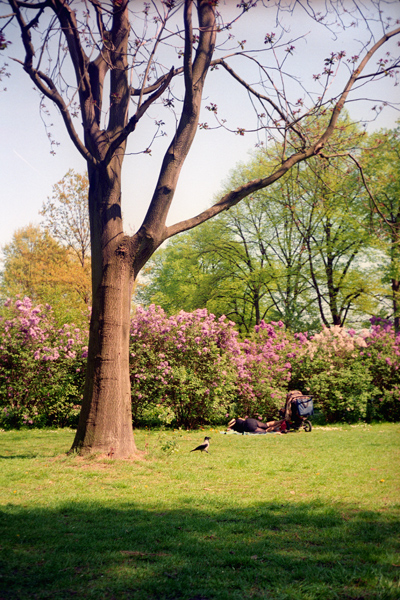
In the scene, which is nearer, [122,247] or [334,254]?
[122,247]

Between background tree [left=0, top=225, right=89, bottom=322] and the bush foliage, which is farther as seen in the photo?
background tree [left=0, top=225, right=89, bottom=322]

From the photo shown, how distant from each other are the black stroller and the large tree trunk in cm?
619

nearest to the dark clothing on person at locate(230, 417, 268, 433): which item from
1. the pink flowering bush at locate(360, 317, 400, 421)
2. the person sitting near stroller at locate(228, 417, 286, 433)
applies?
the person sitting near stroller at locate(228, 417, 286, 433)

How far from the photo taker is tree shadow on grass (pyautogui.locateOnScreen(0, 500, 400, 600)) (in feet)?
9.07

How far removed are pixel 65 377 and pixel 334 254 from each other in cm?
1796

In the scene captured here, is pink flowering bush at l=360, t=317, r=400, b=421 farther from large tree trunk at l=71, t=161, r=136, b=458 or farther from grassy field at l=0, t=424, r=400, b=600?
large tree trunk at l=71, t=161, r=136, b=458

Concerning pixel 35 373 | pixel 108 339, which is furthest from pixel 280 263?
Answer: pixel 108 339

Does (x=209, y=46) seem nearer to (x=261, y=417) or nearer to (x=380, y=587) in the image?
(x=380, y=587)

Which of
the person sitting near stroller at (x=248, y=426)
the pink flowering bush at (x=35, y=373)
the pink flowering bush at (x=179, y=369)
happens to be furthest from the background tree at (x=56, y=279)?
the person sitting near stroller at (x=248, y=426)

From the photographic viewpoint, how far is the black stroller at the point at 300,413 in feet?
40.2

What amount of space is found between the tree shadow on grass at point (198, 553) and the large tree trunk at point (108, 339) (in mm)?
2289

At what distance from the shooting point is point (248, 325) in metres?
30.9

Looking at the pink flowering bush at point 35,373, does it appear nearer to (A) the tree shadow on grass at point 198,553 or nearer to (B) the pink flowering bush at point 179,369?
(B) the pink flowering bush at point 179,369

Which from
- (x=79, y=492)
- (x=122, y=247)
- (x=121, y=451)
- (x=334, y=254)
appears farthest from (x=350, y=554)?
(x=334, y=254)
